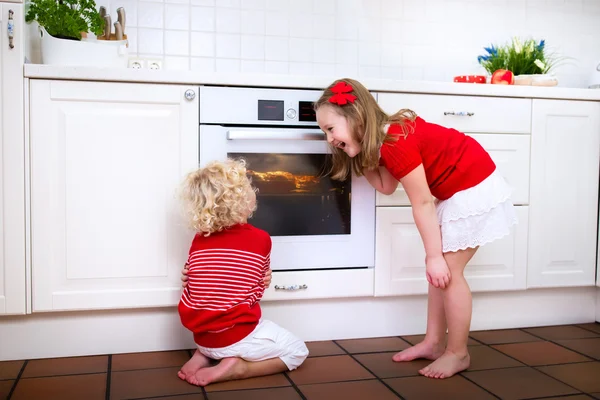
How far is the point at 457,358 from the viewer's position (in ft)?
5.98

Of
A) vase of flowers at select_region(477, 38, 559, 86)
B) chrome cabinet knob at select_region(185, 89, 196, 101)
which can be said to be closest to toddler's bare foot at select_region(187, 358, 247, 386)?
chrome cabinet knob at select_region(185, 89, 196, 101)

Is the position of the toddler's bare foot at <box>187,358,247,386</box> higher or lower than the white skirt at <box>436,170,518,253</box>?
lower

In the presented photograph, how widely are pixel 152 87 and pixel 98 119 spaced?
192 mm

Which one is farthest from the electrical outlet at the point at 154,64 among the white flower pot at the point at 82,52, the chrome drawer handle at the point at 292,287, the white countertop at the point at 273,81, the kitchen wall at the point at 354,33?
the chrome drawer handle at the point at 292,287

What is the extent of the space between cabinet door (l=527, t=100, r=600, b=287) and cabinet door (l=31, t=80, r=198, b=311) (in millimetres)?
1268

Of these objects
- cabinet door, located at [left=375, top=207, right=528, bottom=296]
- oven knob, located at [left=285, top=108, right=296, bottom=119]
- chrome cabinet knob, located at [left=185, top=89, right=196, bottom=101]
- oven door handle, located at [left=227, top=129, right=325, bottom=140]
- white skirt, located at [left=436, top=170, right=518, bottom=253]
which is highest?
chrome cabinet knob, located at [left=185, top=89, right=196, bottom=101]

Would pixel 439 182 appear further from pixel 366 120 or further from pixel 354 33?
pixel 354 33

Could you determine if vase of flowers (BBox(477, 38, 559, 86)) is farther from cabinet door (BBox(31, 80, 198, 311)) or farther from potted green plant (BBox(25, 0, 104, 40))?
potted green plant (BBox(25, 0, 104, 40))

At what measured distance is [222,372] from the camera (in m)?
1.71

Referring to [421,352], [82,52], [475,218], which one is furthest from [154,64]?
[421,352]

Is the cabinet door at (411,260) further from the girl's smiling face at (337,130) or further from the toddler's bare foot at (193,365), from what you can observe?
the toddler's bare foot at (193,365)

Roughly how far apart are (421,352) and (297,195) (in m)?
0.64

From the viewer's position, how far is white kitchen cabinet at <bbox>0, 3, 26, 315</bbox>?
1.83 metres

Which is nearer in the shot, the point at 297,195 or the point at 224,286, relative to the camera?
the point at 224,286
